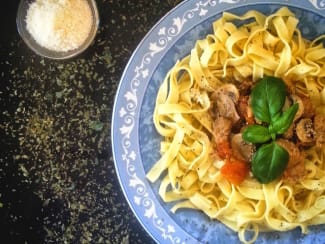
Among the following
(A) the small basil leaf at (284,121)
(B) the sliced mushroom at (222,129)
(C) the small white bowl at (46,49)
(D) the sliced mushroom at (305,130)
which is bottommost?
(D) the sliced mushroom at (305,130)

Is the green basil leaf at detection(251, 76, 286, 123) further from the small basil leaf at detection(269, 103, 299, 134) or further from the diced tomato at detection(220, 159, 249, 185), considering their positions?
the diced tomato at detection(220, 159, 249, 185)

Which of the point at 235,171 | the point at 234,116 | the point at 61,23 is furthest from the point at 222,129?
the point at 61,23

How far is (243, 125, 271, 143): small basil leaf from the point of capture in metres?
2.31

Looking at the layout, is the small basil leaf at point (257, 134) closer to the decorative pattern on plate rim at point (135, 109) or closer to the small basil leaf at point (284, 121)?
the small basil leaf at point (284, 121)

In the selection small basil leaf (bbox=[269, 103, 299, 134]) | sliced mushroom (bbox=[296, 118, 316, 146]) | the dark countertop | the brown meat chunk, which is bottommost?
the brown meat chunk

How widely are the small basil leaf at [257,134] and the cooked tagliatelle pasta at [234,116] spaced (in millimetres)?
167

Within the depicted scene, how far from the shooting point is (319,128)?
96.2 inches

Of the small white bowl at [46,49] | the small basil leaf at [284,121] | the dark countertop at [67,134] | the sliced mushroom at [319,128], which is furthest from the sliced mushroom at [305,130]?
the small white bowl at [46,49]

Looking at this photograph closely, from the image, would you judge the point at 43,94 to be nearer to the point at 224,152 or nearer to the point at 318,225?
the point at 224,152

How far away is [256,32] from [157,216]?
0.87m

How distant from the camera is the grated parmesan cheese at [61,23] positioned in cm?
270

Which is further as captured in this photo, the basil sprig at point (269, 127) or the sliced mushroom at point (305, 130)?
the sliced mushroom at point (305, 130)

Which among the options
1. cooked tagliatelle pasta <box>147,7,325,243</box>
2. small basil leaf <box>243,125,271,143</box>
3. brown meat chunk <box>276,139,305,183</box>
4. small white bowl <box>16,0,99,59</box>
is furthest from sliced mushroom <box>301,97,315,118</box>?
small white bowl <box>16,0,99,59</box>

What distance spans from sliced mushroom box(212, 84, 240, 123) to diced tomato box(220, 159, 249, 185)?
0.58 feet
